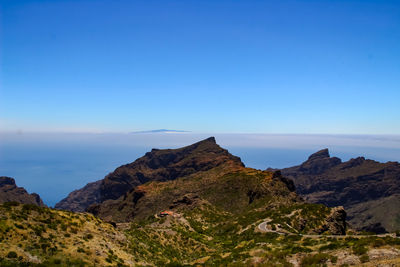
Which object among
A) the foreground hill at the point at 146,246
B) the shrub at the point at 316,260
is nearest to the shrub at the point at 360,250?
the foreground hill at the point at 146,246

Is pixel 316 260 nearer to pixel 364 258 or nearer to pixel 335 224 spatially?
pixel 364 258

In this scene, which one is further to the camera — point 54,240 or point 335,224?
point 335,224

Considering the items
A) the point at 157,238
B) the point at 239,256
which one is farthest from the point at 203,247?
the point at 239,256

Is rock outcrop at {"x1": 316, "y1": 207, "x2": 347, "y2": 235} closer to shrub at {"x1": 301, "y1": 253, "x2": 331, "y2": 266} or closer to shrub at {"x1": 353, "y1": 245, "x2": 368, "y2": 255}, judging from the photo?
shrub at {"x1": 353, "y1": 245, "x2": 368, "y2": 255}

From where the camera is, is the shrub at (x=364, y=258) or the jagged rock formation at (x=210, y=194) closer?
the shrub at (x=364, y=258)

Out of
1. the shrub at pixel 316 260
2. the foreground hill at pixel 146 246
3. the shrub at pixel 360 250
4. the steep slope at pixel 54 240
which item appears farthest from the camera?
the shrub at pixel 316 260

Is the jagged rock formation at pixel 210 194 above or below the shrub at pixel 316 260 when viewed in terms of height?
below

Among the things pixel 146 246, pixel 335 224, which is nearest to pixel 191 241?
pixel 146 246

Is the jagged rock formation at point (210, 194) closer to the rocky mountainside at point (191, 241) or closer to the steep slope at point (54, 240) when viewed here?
the rocky mountainside at point (191, 241)

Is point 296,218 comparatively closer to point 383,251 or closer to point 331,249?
point 331,249

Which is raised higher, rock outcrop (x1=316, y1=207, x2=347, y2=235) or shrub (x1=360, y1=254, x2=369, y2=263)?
shrub (x1=360, y1=254, x2=369, y2=263)

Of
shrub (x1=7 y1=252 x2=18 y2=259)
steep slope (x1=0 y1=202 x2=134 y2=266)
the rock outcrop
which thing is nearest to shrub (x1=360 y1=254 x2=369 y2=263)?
steep slope (x1=0 y1=202 x2=134 y2=266)

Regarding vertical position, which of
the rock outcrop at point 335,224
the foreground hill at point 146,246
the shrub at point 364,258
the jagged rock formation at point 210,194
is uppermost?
the shrub at point 364,258

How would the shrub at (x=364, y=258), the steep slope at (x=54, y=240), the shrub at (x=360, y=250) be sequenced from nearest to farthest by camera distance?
the shrub at (x=364, y=258) < the steep slope at (x=54, y=240) < the shrub at (x=360, y=250)
